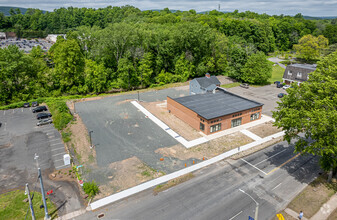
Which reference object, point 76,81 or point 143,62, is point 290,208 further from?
point 76,81

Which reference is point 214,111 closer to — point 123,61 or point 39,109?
point 123,61

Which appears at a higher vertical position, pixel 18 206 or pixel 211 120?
pixel 211 120

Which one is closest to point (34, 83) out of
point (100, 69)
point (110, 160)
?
point (100, 69)

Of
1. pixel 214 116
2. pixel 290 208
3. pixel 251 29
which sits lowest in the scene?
pixel 290 208

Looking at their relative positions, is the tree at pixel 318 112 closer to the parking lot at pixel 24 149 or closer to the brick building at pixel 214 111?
the brick building at pixel 214 111

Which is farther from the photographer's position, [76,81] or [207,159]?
[76,81]

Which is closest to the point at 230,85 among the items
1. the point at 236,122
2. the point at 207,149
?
the point at 236,122

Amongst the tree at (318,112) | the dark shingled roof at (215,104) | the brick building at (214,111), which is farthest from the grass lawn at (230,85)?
the tree at (318,112)
